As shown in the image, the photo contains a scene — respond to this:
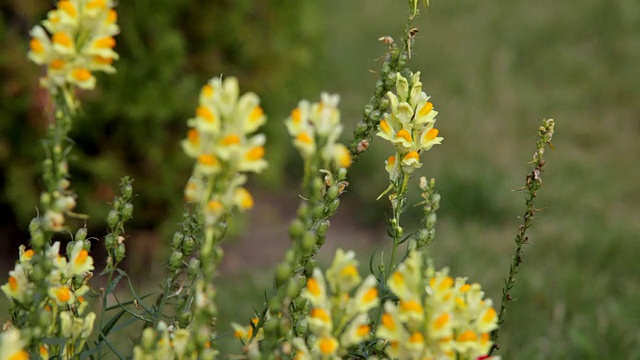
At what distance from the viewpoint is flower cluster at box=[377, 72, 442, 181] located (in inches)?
62.3

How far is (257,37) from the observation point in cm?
493

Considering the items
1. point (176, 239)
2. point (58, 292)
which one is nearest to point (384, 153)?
point (176, 239)

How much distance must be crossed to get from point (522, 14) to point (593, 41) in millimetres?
786

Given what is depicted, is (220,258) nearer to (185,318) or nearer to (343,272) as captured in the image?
(343,272)

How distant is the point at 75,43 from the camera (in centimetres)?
128

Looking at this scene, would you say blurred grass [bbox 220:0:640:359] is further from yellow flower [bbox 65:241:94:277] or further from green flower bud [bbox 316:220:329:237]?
yellow flower [bbox 65:241:94:277]

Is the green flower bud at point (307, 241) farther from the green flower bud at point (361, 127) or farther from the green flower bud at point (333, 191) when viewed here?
the green flower bud at point (361, 127)

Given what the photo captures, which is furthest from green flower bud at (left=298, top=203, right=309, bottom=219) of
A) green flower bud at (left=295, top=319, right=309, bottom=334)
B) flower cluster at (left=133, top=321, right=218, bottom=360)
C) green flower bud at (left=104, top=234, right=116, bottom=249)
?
green flower bud at (left=104, top=234, right=116, bottom=249)

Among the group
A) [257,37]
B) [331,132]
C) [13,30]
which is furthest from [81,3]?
[257,37]

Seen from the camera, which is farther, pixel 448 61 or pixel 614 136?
pixel 448 61

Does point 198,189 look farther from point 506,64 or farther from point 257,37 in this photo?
point 506,64

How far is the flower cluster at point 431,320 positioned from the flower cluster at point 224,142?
27cm

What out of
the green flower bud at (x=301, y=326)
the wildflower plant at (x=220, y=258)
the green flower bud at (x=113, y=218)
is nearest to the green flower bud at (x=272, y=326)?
the wildflower plant at (x=220, y=258)

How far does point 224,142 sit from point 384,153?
516 centimetres
